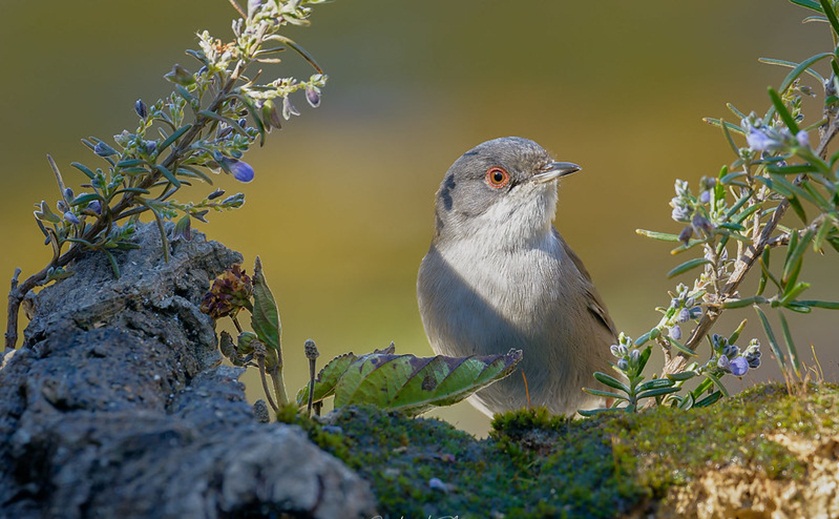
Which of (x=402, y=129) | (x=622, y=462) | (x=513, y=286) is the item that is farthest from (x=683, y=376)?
(x=402, y=129)

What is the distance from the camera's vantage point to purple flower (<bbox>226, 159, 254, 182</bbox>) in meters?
2.71

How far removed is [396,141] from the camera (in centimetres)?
945

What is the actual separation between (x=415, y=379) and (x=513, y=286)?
1584mm

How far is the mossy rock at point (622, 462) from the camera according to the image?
199 centimetres

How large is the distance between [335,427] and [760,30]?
9.62 meters

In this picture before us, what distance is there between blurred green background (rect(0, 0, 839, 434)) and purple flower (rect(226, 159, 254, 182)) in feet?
14.1

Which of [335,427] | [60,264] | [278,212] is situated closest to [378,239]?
[278,212]

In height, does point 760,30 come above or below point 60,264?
above

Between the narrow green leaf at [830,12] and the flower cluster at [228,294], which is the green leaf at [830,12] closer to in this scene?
the narrow green leaf at [830,12]

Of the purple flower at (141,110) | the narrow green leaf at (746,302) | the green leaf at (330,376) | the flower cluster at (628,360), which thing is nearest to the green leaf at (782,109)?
the narrow green leaf at (746,302)

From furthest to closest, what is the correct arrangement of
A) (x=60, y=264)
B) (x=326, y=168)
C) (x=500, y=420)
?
(x=326, y=168), (x=60, y=264), (x=500, y=420)

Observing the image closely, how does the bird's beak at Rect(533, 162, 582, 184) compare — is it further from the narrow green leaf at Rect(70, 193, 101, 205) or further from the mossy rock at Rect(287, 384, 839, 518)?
the narrow green leaf at Rect(70, 193, 101, 205)

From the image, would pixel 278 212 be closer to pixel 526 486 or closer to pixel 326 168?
pixel 326 168

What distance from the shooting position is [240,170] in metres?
2.74
